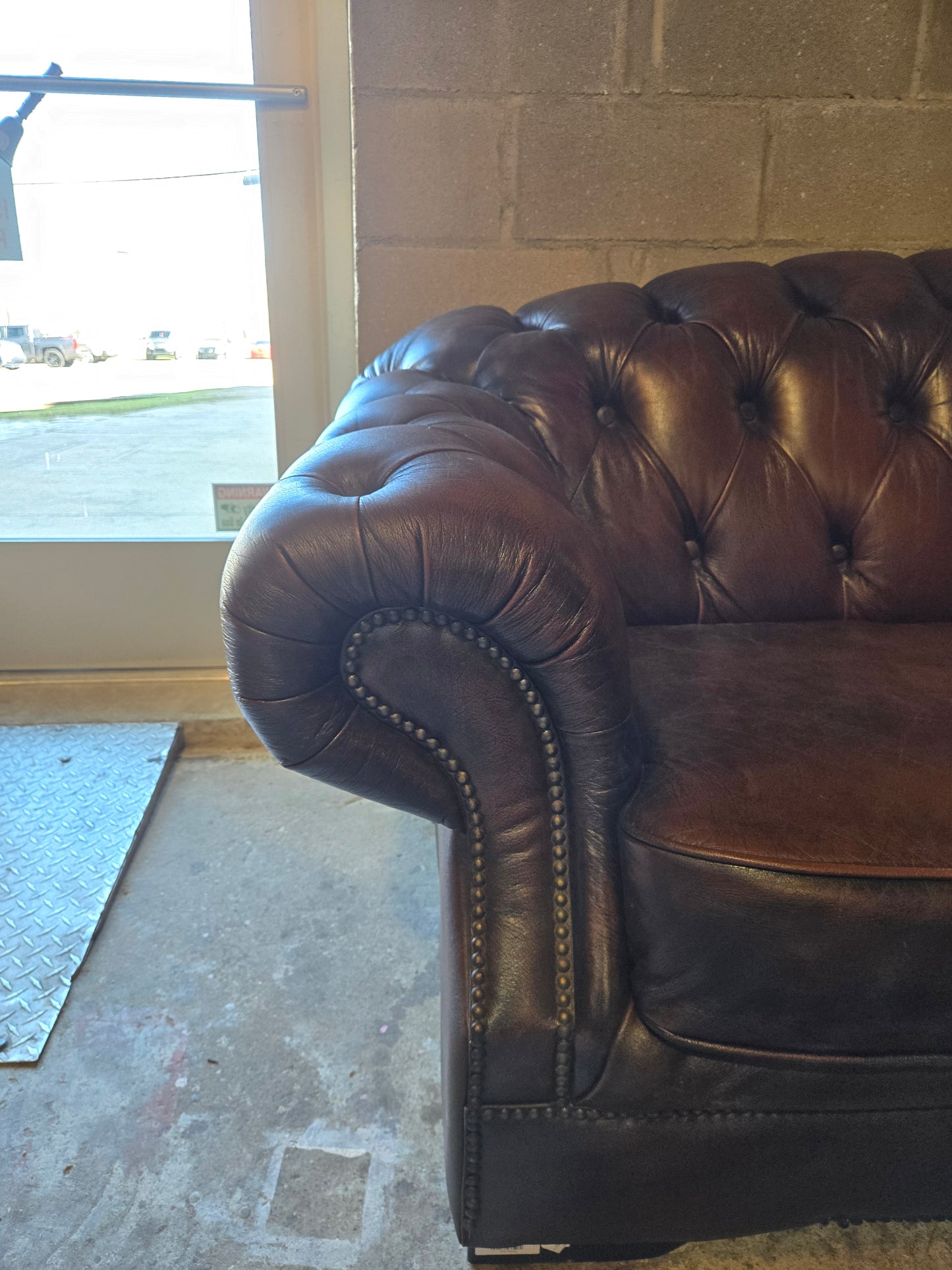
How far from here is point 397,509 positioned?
2.01 feet

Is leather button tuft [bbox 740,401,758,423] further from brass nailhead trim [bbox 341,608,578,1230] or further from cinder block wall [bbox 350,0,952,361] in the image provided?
brass nailhead trim [bbox 341,608,578,1230]

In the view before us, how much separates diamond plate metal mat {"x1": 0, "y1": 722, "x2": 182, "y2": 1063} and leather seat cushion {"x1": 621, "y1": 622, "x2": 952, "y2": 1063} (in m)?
0.82

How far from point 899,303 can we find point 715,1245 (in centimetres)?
118

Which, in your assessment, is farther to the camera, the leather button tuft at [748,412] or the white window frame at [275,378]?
the white window frame at [275,378]

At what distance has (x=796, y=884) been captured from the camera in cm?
65

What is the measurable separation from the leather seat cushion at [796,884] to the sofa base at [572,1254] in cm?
28

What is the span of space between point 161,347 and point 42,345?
0.77 ft

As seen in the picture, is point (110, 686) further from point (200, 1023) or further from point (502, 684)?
point (502, 684)

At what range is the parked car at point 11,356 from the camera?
1.75 metres

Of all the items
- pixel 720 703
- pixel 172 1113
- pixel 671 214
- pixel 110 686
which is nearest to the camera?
pixel 720 703

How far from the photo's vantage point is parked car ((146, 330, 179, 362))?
1775mm

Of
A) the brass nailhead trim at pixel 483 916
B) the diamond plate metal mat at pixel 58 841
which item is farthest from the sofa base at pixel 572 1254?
the diamond plate metal mat at pixel 58 841

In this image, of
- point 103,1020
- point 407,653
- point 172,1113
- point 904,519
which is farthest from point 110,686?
point 904,519

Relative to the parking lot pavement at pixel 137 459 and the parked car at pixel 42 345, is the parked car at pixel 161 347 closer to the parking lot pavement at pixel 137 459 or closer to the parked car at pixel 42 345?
the parking lot pavement at pixel 137 459
